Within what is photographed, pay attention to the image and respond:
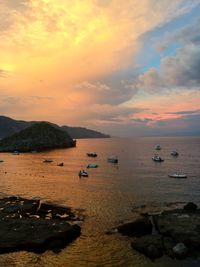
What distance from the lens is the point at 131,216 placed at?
54000 millimetres

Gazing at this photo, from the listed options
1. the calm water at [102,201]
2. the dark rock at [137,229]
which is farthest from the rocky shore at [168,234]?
the calm water at [102,201]

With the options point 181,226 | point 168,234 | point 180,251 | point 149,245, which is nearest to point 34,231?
point 149,245

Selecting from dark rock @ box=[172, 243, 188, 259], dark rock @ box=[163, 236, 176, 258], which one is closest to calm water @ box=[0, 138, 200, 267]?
dark rock @ box=[172, 243, 188, 259]

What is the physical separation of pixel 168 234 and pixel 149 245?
15.4ft

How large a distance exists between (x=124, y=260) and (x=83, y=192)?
41.5m

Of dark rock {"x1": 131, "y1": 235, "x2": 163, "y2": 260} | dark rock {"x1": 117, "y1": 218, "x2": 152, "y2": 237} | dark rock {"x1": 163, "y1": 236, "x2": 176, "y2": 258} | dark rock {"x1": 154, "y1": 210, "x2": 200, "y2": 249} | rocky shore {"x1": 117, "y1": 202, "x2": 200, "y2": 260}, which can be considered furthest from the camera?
dark rock {"x1": 117, "y1": 218, "x2": 152, "y2": 237}

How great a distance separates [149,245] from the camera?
38531mm

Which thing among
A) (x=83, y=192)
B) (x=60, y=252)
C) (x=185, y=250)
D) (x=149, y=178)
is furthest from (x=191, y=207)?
(x=149, y=178)

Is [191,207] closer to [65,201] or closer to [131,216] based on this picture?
[131,216]

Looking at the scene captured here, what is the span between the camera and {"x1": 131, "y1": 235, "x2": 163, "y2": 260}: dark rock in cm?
3731

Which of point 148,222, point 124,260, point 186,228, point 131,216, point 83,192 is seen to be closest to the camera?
point 124,260

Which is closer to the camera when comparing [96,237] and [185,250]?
[185,250]

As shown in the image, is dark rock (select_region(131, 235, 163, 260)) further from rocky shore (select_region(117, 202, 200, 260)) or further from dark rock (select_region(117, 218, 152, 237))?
dark rock (select_region(117, 218, 152, 237))

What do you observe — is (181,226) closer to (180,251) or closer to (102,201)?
(180,251)
